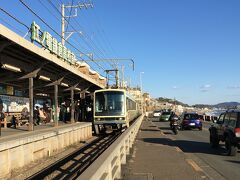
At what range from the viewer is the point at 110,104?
29.6m

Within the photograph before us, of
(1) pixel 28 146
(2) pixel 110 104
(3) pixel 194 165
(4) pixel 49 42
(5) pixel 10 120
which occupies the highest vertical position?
(4) pixel 49 42

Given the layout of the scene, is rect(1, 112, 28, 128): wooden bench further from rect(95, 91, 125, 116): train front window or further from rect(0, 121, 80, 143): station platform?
rect(95, 91, 125, 116): train front window

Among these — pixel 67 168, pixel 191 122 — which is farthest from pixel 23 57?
pixel 191 122

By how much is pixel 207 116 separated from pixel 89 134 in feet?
129

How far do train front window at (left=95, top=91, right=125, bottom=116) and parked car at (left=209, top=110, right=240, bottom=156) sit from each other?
11189 millimetres

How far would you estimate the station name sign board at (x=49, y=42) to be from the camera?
23.9 m

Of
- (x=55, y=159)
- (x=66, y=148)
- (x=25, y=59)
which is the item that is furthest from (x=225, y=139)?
(x=25, y=59)

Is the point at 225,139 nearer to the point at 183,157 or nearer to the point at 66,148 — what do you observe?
the point at 183,157

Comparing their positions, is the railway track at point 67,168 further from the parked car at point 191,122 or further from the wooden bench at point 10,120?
the parked car at point 191,122

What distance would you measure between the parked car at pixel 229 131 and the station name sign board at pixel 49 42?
437 inches

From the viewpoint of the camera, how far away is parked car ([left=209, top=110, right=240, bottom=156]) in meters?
15.8

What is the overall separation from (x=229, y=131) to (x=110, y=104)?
14044 millimetres

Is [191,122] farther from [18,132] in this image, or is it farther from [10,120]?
[18,132]

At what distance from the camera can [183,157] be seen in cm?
1466
